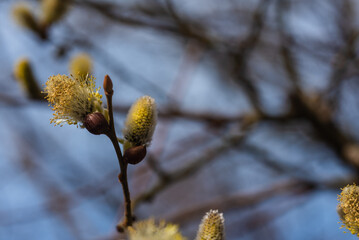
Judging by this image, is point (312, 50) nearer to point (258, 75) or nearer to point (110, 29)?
point (258, 75)

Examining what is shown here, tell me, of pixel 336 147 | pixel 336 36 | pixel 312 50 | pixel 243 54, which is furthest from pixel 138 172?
pixel 336 36

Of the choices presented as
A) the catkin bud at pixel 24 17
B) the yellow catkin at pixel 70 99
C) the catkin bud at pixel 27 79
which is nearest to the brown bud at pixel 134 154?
the yellow catkin at pixel 70 99

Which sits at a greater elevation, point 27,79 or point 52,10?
point 52,10

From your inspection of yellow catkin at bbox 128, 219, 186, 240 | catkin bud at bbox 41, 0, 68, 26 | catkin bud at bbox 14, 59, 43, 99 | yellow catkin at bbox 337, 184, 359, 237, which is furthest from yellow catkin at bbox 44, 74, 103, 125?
catkin bud at bbox 41, 0, 68, 26

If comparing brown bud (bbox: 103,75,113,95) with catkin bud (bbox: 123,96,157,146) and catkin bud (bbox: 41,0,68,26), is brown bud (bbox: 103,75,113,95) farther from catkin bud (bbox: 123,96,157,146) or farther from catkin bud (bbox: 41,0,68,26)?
catkin bud (bbox: 41,0,68,26)

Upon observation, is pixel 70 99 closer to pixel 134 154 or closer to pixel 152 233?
pixel 134 154

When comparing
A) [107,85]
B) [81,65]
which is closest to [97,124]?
[107,85]

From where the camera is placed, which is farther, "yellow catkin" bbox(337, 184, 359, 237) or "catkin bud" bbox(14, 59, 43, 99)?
"catkin bud" bbox(14, 59, 43, 99)
